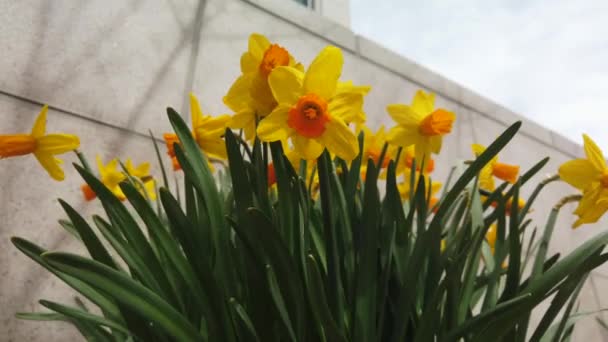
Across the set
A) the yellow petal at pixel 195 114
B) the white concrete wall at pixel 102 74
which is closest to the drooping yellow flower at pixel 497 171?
the yellow petal at pixel 195 114

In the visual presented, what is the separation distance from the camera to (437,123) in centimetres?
58

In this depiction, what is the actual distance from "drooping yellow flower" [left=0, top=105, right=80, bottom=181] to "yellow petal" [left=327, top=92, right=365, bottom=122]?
318mm

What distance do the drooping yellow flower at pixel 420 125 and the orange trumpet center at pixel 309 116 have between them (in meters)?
0.18

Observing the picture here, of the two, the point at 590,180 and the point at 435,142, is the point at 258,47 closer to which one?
the point at 435,142

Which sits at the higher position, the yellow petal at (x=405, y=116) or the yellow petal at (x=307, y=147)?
the yellow petal at (x=405, y=116)

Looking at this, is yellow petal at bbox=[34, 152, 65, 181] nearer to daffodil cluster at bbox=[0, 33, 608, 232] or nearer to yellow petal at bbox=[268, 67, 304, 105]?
daffodil cluster at bbox=[0, 33, 608, 232]

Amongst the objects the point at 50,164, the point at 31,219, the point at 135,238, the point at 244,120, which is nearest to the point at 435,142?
the point at 244,120

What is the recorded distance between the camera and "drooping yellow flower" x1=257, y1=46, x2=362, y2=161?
0.41 metres

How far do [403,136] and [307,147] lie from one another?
0.21 m

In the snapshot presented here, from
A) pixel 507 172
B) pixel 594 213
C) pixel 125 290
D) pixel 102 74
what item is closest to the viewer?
pixel 125 290

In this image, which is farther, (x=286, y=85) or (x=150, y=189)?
(x=150, y=189)

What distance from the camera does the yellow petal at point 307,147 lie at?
422mm

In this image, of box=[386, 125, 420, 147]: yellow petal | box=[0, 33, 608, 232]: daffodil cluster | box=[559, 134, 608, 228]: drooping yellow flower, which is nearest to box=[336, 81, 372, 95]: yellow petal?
box=[0, 33, 608, 232]: daffodil cluster

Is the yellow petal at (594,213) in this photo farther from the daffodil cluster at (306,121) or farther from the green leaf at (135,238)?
the green leaf at (135,238)
